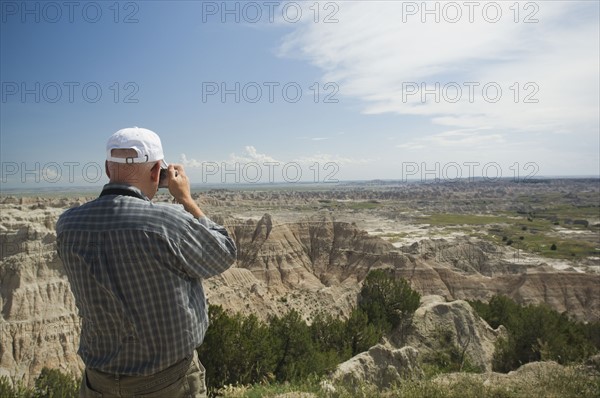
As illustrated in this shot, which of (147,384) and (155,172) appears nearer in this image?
(147,384)

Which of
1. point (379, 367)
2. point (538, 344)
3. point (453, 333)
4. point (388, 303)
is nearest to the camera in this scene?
point (379, 367)

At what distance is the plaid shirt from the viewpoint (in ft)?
7.66

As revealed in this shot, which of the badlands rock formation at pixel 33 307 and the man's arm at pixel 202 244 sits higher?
the man's arm at pixel 202 244

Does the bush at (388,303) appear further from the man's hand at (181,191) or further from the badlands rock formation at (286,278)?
the man's hand at (181,191)

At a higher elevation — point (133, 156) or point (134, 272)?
point (133, 156)

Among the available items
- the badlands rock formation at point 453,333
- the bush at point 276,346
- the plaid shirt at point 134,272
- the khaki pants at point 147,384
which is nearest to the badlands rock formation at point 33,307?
the bush at point 276,346

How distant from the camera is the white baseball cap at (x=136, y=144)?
2.54 meters

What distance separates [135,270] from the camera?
7.75ft

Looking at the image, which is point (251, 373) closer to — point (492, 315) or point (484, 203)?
point (492, 315)

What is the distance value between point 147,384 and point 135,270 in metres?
0.81

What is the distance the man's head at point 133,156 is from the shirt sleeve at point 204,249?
0.51m

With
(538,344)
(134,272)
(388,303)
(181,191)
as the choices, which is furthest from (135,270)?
(388,303)

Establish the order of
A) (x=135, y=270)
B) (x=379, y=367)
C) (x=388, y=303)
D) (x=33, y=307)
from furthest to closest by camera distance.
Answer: (x=33, y=307)
(x=388, y=303)
(x=379, y=367)
(x=135, y=270)

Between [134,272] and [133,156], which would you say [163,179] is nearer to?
[133,156]
